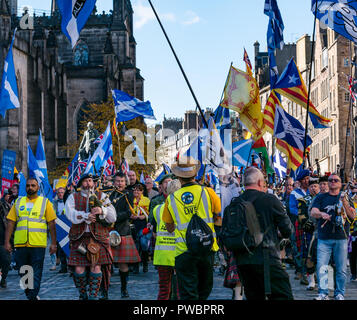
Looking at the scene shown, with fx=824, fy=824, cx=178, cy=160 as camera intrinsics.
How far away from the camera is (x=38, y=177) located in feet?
61.0

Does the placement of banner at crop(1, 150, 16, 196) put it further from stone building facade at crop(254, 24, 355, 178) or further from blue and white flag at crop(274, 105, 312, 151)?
stone building facade at crop(254, 24, 355, 178)

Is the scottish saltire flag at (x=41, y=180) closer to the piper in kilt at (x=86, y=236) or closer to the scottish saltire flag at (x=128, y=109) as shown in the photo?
the scottish saltire flag at (x=128, y=109)

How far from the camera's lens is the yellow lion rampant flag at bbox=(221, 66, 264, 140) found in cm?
1812

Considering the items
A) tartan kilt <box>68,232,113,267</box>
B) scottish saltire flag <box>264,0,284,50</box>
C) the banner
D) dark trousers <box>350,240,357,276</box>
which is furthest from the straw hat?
the banner

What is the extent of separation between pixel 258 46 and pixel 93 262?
109854mm

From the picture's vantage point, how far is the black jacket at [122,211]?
1359 cm

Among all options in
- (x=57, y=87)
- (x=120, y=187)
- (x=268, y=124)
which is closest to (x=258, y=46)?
(x=57, y=87)

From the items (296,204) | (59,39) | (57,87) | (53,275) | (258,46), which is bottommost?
(53,275)

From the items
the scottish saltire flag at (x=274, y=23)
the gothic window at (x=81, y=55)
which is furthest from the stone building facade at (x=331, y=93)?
the scottish saltire flag at (x=274, y=23)

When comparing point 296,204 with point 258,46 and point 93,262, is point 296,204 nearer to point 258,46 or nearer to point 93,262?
point 93,262

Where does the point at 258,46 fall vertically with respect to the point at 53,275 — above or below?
above

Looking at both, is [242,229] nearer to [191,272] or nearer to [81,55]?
[191,272]

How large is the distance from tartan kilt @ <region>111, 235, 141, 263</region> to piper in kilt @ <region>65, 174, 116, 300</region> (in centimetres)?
198

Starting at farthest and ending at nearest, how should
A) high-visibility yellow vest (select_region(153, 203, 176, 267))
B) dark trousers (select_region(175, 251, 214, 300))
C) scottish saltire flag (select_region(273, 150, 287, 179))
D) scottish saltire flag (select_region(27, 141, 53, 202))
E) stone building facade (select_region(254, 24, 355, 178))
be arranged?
stone building facade (select_region(254, 24, 355, 178)) → scottish saltire flag (select_region(273, 150, 287, 179)) → scottish saltire flag (select_region(27, 141, 53, 202)) → high-visibility yellow vest (select_region(153, 203, 176, 267)) → dark trousers (select_region(175, 251, 214, 300))
